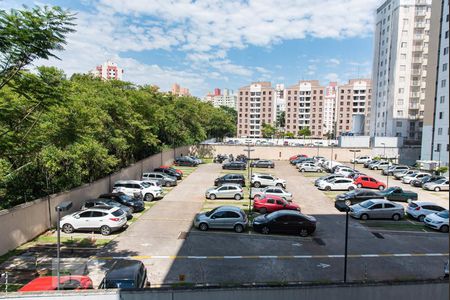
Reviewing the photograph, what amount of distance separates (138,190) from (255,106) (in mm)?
119669

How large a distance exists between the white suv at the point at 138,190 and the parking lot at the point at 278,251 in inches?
131

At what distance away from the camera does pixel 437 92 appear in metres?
50.5

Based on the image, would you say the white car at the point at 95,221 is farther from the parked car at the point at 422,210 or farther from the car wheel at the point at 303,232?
the parked car at the point at 422,210

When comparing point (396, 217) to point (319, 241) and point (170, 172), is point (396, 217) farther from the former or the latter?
point (170, 172)

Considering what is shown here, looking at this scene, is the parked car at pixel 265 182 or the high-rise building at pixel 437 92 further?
the high-rise building at pixel 437 92

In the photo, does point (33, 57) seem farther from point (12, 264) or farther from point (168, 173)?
point (168, 173)

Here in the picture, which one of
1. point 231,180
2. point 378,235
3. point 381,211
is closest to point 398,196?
point 381,211

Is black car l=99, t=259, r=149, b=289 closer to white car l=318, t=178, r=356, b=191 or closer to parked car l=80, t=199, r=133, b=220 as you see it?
parked car l=80, t=199, r=133, b=220

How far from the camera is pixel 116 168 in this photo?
31.7 m

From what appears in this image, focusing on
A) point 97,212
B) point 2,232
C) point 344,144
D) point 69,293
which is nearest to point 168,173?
point 97,212

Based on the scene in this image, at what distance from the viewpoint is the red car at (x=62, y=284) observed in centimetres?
1062

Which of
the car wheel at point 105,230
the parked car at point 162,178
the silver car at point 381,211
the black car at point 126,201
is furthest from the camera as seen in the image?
the parked car at point 162,178

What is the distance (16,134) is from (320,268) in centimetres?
1467

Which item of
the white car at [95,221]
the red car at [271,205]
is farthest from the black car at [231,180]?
the white car at [95,221]
